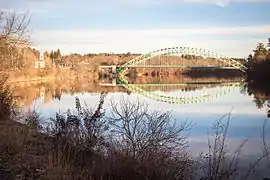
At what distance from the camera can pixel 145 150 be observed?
738 centimetres

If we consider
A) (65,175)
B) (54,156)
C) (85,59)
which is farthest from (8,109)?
(85,59)

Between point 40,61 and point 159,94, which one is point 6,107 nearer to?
point 159,94

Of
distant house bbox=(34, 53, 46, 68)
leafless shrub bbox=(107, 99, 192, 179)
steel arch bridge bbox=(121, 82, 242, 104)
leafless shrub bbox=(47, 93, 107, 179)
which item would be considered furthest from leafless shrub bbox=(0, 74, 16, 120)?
distant house bbox=(34, 53, 46, 68)

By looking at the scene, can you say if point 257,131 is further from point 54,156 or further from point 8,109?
point 54,156

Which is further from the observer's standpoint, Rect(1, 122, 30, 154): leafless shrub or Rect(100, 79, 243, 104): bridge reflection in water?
Rect(100, 79, 243, 104): bridge reflection in water

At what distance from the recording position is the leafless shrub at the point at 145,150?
7016 millimetres

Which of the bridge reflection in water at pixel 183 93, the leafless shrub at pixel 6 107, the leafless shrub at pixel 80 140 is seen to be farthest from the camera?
the bridge reflection in water at pixel 183 93

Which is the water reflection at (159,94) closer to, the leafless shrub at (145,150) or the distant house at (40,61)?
the leafless shrub at (145,150)

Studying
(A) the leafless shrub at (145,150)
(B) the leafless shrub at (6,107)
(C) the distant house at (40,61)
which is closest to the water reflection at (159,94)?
(B) the leafless shrub at (6,107)

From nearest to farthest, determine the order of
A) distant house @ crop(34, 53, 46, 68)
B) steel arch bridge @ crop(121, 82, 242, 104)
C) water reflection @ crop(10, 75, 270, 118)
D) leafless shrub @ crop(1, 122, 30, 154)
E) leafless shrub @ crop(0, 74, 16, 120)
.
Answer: leafless shrub @ crop(1, 122, 30, 154) → leafless shrub @ crop(0, 74, 16, 120) → water reflection @ crop(10, 75, 270, 118) → steel arch bridge @ crop(121, 82, 242, 104) → distant house @ crop(34, 53, 46, 68)

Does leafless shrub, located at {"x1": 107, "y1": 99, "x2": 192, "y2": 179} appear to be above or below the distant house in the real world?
below

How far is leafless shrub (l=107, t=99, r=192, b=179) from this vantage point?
23.0ft

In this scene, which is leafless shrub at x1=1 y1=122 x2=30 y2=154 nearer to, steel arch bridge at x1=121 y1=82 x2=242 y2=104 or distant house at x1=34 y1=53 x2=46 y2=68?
steel arch bridge at x1=121 y1=82 x2=242 y2=104

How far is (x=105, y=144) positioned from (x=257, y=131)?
8.62m
